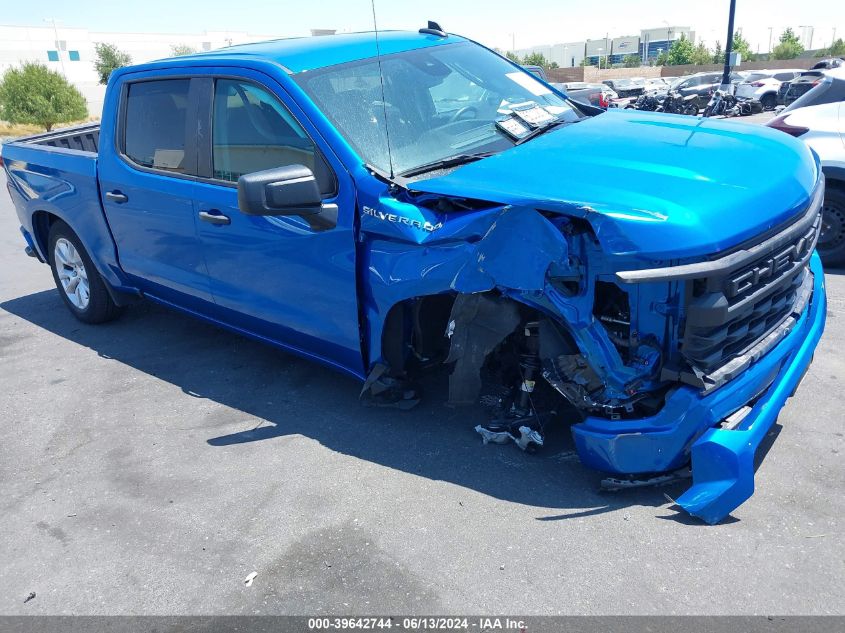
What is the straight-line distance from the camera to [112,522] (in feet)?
11.1

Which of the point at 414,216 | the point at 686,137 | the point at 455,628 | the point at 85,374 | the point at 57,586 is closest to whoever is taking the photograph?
the point at 455,628

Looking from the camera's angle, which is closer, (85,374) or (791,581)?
(791,581)

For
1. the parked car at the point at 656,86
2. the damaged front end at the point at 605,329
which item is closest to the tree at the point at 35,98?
the parked car at the point at 656,86

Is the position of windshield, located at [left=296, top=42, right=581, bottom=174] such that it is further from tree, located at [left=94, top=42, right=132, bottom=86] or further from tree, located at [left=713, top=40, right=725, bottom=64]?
tree, located at [left=713, top=40, right=725, bottom=64]

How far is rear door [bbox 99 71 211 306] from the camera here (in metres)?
4.40

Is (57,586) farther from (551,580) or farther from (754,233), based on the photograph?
(754,233)

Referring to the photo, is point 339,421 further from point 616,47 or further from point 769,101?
point 616,47

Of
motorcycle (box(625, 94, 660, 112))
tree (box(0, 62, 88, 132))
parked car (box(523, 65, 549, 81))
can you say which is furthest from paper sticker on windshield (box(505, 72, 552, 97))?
tree (box(0, 62, 88, 132))

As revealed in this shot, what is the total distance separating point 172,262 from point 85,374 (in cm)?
119

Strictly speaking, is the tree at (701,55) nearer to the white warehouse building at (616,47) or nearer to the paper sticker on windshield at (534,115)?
the white warehouse building at (616,47)

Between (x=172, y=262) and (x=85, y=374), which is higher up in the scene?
(x=172, y=262)

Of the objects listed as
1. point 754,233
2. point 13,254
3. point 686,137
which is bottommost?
point 13,254

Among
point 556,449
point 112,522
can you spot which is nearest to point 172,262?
point 112,522

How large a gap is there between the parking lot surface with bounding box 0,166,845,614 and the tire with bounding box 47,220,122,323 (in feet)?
4.11
